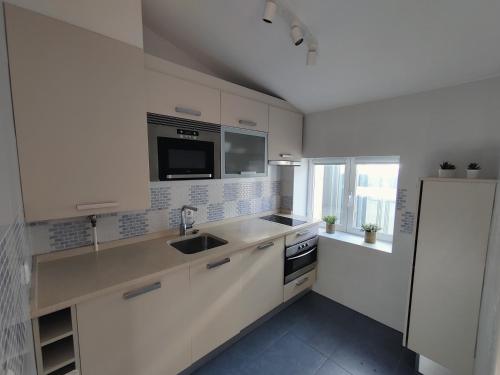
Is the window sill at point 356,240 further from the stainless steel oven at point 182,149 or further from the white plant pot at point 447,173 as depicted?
the stainless steel oven at point 182,149

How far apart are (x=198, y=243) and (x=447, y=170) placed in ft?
6.48

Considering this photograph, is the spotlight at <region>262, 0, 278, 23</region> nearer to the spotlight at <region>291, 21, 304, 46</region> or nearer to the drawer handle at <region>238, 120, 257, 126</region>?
the spotlight at <region>291, 21, 304, 46</region>

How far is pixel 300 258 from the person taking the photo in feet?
7.27

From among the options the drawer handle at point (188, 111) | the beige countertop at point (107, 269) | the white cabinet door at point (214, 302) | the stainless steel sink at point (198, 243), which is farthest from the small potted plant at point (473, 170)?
the drawer handle at point (188, 111)

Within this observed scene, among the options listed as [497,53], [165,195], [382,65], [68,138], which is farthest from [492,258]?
[68,138]

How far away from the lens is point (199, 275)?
1.42 m

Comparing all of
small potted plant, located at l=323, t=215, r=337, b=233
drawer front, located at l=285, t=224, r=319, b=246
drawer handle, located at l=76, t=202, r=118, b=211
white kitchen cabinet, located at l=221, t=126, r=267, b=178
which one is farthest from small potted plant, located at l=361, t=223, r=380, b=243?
drawer handle, located at l=76, t=202, r=118, b=211

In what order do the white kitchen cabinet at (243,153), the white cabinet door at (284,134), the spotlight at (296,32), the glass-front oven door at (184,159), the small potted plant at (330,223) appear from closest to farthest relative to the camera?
the spotlight at (296,32), the glass-front oven door at (184,159), the white kitchen cabinet at (243,153), the white cabinet door at (284,134), the small potted plant at (330,223)

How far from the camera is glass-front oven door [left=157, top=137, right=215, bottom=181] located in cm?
152

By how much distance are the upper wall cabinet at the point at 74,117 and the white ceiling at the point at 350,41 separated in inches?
25.7

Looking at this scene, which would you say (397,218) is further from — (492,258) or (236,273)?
(236,273)

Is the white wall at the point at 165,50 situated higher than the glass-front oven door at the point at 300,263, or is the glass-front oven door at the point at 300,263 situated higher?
the white wall at the point at 165,50

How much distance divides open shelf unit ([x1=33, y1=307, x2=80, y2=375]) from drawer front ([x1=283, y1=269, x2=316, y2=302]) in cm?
160

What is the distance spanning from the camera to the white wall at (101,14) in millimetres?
1005
